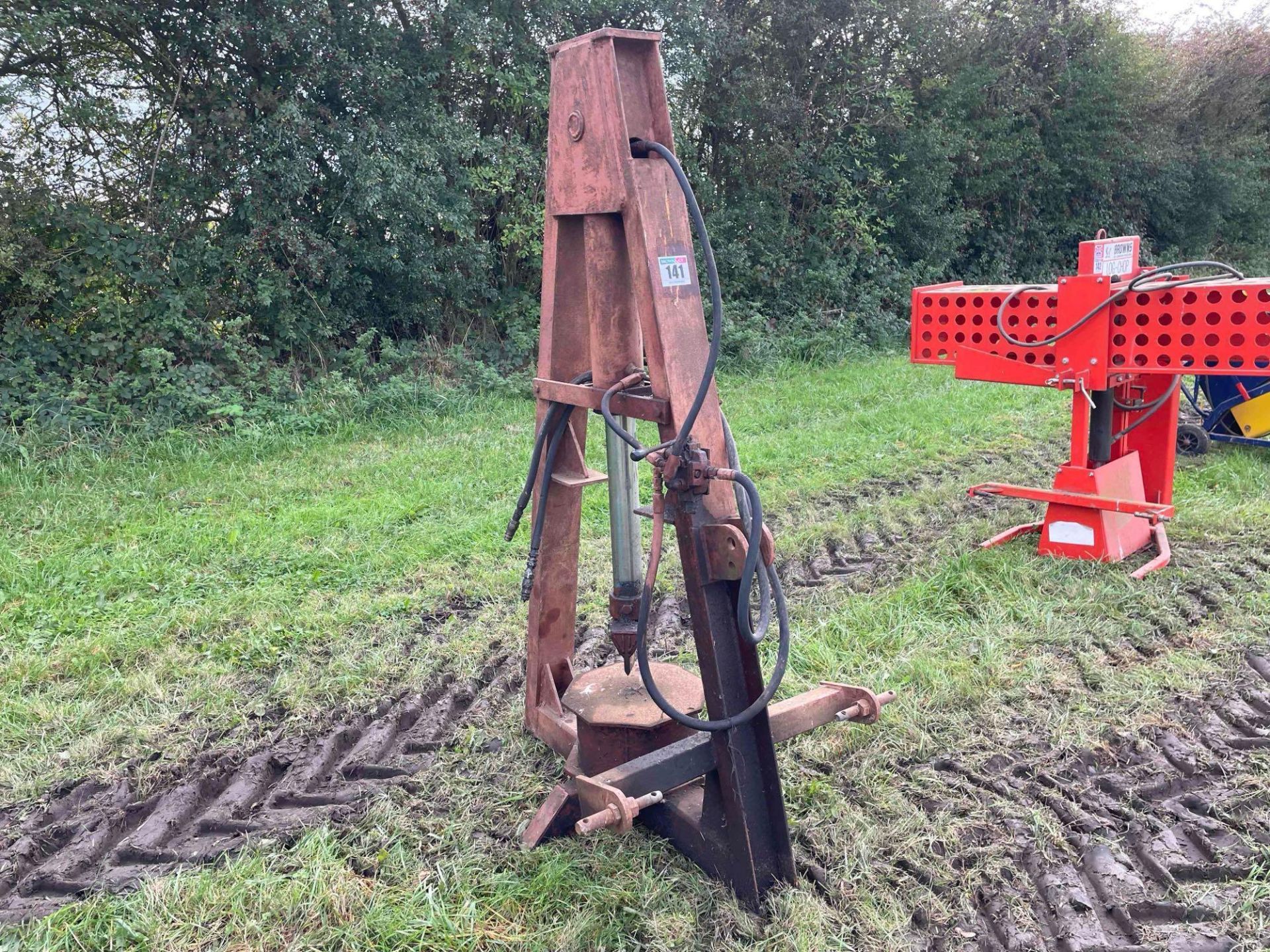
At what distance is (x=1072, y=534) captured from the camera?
14.6 feet

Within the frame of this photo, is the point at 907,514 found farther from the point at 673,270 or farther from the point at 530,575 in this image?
the point at 673,270

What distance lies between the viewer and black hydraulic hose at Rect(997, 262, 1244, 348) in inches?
159

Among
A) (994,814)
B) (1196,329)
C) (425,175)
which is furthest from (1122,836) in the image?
(425,175)

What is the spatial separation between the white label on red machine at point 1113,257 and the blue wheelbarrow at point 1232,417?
2523 millimetres

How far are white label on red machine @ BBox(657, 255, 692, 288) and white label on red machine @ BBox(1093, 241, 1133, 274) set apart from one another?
271cm

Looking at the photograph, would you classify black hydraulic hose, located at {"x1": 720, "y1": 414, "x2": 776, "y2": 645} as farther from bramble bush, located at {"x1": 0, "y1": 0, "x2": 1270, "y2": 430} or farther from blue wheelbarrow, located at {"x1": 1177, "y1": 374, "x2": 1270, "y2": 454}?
bramble bush, located at {"x1": 0, "y1": 0, "x2": 1270, "y2": 430}

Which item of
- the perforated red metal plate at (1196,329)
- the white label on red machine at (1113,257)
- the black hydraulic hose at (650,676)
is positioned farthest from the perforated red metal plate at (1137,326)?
the black hydraulic hose at (650,676)

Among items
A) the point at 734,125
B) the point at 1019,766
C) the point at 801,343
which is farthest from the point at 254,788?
the point at 734,125

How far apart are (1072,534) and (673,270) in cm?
299

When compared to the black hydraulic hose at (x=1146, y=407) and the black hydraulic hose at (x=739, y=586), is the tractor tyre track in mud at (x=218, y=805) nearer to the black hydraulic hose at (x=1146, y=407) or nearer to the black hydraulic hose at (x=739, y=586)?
the black hydraulic hose at (x=739, y=586)

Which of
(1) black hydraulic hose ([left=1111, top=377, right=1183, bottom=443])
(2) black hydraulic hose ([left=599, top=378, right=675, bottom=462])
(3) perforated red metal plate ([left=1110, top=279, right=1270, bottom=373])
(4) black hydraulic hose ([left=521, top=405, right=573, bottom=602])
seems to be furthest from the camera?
(1) black hydraulic hose ([left=1111, top=377, right=1183, bottom=443])

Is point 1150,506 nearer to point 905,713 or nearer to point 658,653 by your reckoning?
point 905,713

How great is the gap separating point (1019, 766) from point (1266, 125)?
57.8 ft

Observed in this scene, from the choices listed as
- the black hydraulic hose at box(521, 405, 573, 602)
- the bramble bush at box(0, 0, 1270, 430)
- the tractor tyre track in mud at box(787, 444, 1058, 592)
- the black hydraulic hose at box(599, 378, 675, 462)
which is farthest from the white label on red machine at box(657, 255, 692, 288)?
the bramble bush at box(0, 0, 1270, 430)
